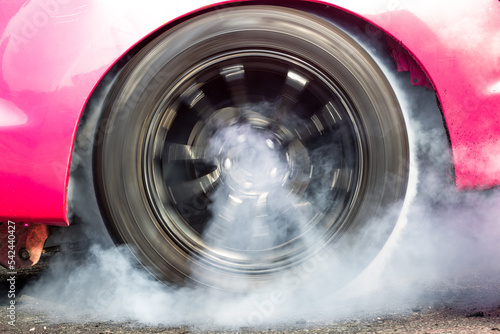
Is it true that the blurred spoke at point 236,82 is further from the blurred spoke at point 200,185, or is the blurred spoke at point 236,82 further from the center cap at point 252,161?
the blurred spoke at point 200,185

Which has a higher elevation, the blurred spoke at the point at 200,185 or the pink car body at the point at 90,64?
the pink car body at the point at 90,64

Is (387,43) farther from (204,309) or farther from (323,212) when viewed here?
(204,309)

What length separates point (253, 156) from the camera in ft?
6.30

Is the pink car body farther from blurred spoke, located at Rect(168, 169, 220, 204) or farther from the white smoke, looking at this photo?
blurred spoke, located at Rect(168, 169, 220, 204)

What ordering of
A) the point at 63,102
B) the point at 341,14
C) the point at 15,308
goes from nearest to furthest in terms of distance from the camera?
the point at 63,102 → the point at 341,14 → the point at 15,308

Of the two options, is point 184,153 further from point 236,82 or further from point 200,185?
point 236,82

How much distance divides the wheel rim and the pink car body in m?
0.27

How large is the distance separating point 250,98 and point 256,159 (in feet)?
0.84

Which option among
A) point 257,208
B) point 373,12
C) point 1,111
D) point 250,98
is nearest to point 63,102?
point 1,111

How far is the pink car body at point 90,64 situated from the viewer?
164cm

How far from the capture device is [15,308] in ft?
6.89

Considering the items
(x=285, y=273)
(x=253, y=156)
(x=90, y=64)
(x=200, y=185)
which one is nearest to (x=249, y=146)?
(x=253, y=156)

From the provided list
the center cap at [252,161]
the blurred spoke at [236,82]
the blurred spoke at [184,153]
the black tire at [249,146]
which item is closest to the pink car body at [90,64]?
the black tire at [249,146]

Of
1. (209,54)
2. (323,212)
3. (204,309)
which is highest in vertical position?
(209,54)
